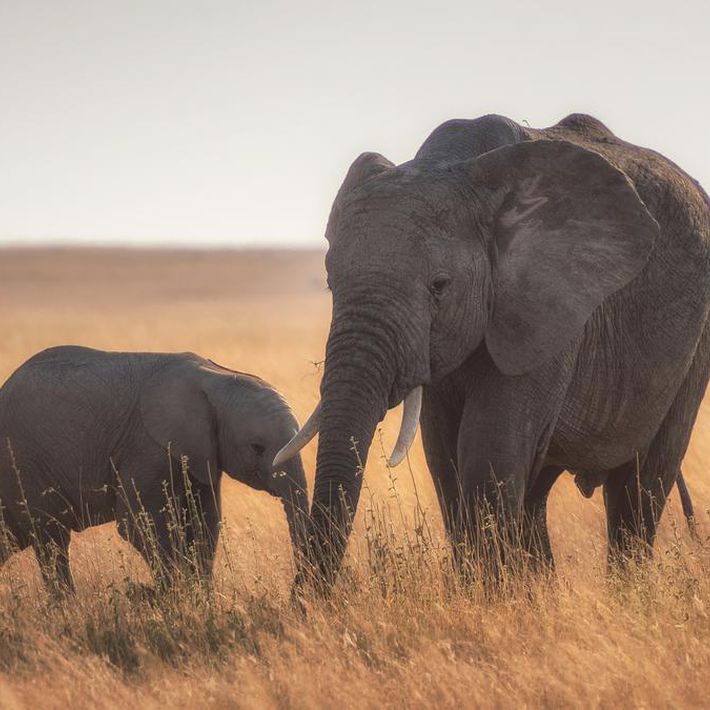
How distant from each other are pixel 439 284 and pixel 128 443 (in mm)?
3583

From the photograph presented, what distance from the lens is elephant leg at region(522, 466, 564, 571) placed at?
25.3ft

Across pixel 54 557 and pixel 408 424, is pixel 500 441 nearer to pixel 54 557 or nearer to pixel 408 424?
pixel 408 424

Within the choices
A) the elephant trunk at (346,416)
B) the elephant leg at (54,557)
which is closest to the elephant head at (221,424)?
the elephant leg at (54,557)

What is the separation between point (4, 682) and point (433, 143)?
3200mm

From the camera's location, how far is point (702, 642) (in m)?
5.85

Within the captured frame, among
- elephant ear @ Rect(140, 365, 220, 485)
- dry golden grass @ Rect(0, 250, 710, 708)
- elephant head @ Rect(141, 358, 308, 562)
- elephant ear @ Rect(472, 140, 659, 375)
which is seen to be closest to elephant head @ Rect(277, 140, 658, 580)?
elephant ear @ Rect(472, 140, 659, 375)

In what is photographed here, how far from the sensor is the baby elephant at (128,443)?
855 cm

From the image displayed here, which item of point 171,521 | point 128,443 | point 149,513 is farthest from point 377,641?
point 128,443

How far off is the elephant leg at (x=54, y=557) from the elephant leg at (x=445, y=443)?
80.0 inches

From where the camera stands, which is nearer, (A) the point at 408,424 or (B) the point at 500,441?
(A) the point at 408,424

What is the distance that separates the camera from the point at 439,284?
609cm

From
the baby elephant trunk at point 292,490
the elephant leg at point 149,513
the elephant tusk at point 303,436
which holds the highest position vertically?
the elephant tusk at point 303,436

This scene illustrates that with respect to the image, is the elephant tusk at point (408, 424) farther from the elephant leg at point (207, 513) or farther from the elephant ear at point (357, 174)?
the elephant leg at point (207, 513)

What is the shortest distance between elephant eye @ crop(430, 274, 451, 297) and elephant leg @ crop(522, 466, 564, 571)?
187 cm
